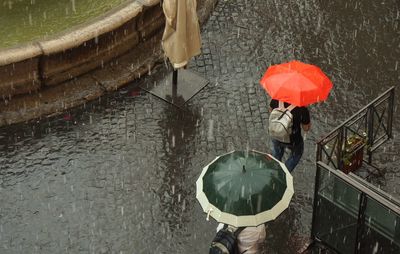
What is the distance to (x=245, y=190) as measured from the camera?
7.08m

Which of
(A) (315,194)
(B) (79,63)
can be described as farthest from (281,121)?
(B) (79,63)

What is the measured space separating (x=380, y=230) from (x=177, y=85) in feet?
13.6

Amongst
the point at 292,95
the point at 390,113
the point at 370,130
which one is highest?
the point at 292,95

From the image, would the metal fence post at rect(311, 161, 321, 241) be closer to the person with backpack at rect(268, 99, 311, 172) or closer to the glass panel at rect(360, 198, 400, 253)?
the glass panel at rect(360, 198, 400, 253)

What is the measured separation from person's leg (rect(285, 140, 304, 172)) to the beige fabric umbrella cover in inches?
76.3

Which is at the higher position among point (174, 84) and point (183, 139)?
point (174, 84)

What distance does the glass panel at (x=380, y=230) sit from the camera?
24.4ft

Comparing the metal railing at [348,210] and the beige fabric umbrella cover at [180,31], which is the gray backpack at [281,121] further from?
the beige fabric umbrella cover at [180,31]

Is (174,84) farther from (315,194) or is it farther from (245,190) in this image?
(245,190)

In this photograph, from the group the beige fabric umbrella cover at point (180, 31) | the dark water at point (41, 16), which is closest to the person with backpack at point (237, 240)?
the beige fabric umbrella cover at point (180, 31)

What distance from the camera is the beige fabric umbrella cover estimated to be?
9594mm

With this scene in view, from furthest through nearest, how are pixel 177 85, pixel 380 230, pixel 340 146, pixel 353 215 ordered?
1. pixel 177 85
2. pixel 340 146
3. pixel 353 215
4. pixel 380 230

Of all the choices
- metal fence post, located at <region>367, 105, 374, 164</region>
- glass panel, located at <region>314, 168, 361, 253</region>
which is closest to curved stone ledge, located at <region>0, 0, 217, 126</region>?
metal fence post, located at <region>367, 105, 374, 164</region>

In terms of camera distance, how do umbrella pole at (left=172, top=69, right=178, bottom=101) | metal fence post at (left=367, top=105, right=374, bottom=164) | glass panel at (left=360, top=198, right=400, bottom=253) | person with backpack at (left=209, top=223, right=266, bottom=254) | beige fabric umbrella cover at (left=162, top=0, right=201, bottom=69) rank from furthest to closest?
umbrella pole at (left=172, top=69, right=178, bottom=101)
beige fabric umbrella cover at (left=162, top=0, right=201, bottom=69)
metal fence post at (left=367, top=105, right=374, bottom=164)
glass panel at (left=360, top=198, right=400, bottom=253)
person with backpack at (left=209, top=223, right=266, bottom=254)
